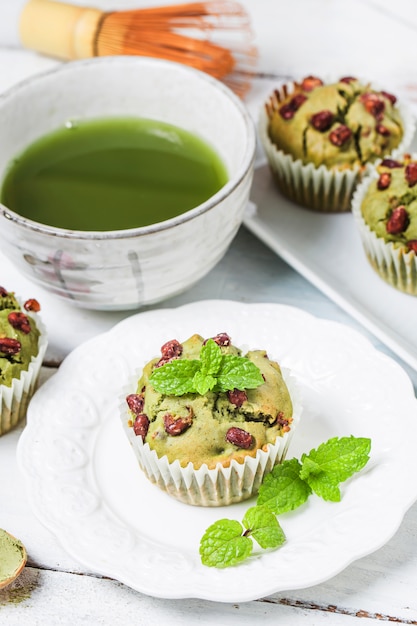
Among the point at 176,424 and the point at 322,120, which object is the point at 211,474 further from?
the point at 322,120

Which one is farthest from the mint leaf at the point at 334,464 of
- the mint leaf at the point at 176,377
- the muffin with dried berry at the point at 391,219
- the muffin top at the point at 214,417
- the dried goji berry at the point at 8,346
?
the dried goji berry at the point at 8,346

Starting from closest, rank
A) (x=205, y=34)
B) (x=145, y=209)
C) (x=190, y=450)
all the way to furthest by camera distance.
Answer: (x=190, y=450) < (x=145, y=209) < (x=205, y=34)

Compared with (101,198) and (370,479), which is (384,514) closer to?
(370,479)

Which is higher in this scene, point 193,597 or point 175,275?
point 175,275

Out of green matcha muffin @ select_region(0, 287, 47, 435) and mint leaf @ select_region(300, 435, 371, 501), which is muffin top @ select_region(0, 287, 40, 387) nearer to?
green matcha muffin @ select_region(0, 287, 47, 435)

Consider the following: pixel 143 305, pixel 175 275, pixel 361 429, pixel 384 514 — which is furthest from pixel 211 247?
pixel 384 514

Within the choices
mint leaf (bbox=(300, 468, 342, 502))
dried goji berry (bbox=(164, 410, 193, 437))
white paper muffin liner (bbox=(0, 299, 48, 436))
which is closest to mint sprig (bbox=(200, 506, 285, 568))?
A: mint leaf (bbox=(300, 468, 342, 502))

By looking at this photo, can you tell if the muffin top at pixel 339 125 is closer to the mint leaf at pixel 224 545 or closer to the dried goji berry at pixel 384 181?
the dried goji berry at pixel 384 181
